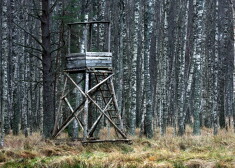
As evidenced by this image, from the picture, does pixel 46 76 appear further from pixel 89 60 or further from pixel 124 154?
pixel 124 154

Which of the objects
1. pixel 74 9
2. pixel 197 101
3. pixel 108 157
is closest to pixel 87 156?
pixel 108 157

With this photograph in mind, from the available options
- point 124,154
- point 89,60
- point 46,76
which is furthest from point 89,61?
point 124,154

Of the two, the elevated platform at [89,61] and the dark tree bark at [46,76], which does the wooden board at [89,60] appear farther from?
the dark tree bark at [46,76]

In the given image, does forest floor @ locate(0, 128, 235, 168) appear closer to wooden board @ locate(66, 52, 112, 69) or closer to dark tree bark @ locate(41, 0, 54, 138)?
dark tree bark @ locate(41, 0, 54, 138)

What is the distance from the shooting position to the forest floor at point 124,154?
33.6 feet

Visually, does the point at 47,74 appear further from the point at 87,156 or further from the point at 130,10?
the point at 130,10

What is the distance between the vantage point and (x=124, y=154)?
36.3 ft

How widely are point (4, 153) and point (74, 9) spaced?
9177 millimetres

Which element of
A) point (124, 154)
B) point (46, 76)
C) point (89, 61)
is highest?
point (89, 61)

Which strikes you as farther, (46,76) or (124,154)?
(46,76)

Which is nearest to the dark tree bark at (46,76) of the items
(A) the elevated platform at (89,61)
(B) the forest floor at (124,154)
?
(A) the elevated platform at (89,61)

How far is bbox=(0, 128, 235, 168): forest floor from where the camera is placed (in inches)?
404

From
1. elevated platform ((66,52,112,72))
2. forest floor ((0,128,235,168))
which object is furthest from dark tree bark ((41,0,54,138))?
forest floor ((0,128,235,168))

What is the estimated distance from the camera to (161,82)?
2612cm
